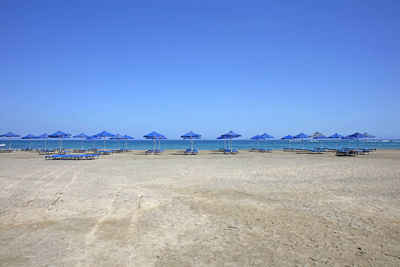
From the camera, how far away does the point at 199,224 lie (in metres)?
5.21

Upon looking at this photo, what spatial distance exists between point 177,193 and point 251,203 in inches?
92.5

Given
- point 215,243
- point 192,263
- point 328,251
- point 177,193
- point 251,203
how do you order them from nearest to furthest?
1. point 192,263
2. point 328,251
3. point 215,243
4. point 251,203
5. point 177,193

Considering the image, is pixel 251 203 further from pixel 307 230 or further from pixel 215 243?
pixel 215 243

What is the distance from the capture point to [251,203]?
674 centimetres

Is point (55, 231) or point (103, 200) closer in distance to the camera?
point (55, 231)

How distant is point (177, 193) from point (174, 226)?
2.82 metres

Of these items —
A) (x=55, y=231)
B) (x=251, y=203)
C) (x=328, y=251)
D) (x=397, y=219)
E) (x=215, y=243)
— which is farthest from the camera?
(x=251, y=203)

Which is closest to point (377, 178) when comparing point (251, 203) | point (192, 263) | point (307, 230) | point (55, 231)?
point (251, 203)

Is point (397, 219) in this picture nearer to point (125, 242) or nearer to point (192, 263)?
point (192, 263)

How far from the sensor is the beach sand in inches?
151

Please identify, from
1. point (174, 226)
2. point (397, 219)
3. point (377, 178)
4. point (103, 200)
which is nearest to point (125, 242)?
point (174, 226)

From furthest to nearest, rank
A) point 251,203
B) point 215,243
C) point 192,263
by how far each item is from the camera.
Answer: point 251,203 → point 215,243 → point 192,263

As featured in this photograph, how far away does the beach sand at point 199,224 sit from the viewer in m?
3.83

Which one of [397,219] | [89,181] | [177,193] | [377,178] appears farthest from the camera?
[377,178]
